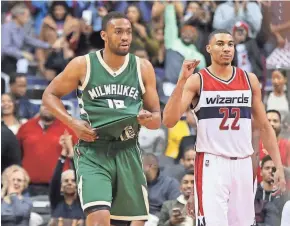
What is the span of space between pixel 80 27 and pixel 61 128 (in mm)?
2828

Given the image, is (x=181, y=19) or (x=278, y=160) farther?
(x=181, y=19)

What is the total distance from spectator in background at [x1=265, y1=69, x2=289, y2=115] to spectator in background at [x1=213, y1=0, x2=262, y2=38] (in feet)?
5.35

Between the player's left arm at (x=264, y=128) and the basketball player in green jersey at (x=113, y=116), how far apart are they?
38.9 inches

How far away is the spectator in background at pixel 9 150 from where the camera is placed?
1179cm

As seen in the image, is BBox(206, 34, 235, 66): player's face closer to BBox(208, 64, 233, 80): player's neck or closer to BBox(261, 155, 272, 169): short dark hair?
BBox(208, 64, 233, 80): player's neck

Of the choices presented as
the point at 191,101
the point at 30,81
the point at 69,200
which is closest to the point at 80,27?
the point at 30,81

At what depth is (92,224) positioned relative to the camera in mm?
7391

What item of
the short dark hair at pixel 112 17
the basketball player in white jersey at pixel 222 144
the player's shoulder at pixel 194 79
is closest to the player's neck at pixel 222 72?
the basketball player in white jersey at pixel 222 144

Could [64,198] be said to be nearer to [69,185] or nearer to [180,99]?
[69,185]

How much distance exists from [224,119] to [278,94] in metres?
4.60

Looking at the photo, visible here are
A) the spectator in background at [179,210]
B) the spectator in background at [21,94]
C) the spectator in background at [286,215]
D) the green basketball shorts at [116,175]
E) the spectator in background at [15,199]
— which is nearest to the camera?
the green basketball shorts at [116,175]

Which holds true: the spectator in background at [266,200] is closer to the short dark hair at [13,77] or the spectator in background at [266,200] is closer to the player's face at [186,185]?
the player's face at [186,185]

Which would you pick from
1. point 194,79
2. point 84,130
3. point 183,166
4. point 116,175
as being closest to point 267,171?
point 183,166

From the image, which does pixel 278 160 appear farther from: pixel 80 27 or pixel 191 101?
pixel 80 27
